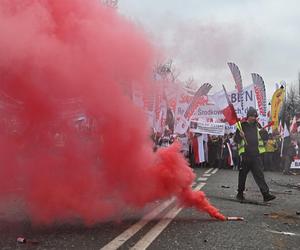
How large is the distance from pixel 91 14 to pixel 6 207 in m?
3.36

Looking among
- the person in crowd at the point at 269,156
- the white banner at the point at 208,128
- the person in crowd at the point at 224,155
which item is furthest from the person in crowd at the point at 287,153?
the white banner at the point at 208,128

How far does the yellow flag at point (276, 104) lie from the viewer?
2194 centimetres

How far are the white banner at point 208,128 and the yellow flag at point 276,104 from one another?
7.58 feet

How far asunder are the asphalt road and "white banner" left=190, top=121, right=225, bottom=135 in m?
13.1

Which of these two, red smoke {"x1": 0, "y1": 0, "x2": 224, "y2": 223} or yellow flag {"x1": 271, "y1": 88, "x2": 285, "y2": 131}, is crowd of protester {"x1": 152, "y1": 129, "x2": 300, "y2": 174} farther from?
red smoke {"x1": 0, "y1": 0, "x2": 224, "y2": 223}

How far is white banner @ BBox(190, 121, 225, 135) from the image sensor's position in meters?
21.8

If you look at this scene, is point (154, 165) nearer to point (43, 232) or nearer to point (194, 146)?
point (43, 232)

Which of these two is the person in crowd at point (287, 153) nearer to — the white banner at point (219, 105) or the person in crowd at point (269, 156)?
the person in crowd at point (269, 156)

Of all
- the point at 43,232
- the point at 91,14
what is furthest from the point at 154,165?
the point at 91,14

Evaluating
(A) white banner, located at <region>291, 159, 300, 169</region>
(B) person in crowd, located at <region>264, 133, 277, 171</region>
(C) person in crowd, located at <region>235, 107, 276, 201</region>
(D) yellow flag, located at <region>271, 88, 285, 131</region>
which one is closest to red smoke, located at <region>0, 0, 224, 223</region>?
(C) person in crowd, located at <region>235, 107, 276, 201</region>

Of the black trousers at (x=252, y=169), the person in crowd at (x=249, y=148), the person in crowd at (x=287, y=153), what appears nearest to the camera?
the black trousers at (x=252, y=169)

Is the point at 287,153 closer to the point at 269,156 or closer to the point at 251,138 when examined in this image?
the point at 269,156

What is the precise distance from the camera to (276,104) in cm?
2208

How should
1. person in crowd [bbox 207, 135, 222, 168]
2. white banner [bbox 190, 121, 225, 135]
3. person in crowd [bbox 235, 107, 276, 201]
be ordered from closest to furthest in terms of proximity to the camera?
1. person in crowd [bbox 235, 107, 276, 201]
2. white banner [bbox 190, 121, 225, 135]
3. person in crowd [bbox 207, 135, 222, 168]
